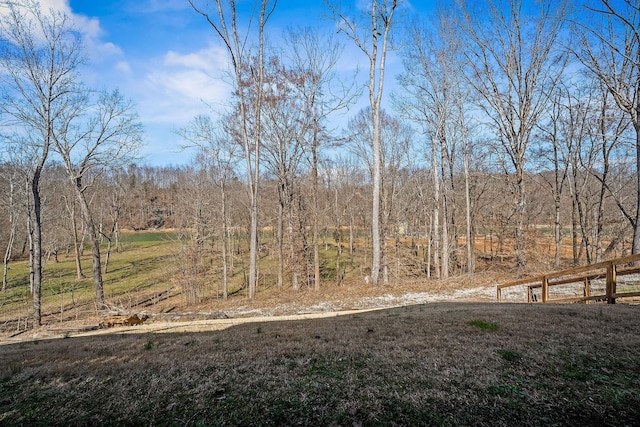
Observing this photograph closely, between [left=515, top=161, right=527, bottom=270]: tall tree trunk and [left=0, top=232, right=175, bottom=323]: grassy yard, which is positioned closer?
[left=515, top=161, right=527, bottom=270]: tall tree trunk

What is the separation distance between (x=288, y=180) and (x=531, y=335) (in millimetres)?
17129

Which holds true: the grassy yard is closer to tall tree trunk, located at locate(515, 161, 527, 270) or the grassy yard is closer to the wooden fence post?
the wooden fence post

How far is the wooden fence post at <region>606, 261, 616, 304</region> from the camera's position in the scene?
21.0ft

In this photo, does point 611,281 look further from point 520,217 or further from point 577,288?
point 520,217

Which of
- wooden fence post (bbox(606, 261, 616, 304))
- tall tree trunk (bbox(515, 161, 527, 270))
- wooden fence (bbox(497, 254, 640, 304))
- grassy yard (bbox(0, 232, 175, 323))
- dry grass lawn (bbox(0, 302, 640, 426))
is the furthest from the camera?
grassy yard (bbox(0, 232, 175, 323))

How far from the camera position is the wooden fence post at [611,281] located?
6391 millimetres

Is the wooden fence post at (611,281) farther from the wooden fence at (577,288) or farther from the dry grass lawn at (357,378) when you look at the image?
the dry grass lawn at (357,378)

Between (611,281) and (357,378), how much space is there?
255 inches

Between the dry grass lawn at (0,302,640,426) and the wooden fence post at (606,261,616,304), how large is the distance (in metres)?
1.19

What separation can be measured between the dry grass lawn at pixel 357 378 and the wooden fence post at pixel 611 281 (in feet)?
3.90

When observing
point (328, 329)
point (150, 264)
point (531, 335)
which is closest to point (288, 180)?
point (328, 329)

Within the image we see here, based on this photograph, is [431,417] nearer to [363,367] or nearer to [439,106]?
[363,367]

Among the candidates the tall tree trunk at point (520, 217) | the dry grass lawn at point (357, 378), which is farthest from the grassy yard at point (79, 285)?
the tall tree trunk at point (520, 217)

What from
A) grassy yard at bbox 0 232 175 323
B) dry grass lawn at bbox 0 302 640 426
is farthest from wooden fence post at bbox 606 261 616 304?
grassy yard at bbox 0 232 175 323
